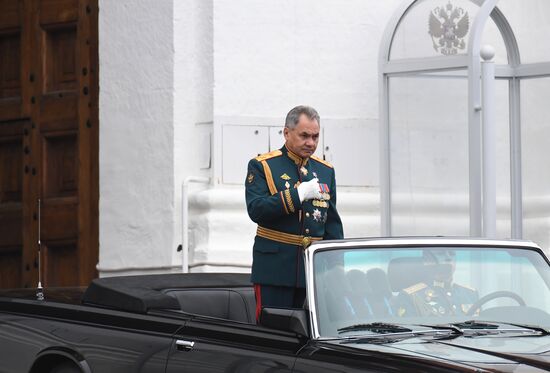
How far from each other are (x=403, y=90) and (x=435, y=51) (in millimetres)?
411

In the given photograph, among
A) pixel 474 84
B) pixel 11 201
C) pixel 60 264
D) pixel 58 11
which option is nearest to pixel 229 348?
pixel 474 84

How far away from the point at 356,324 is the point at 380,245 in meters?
0.46

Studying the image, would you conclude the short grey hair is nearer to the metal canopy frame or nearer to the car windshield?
the car windshield

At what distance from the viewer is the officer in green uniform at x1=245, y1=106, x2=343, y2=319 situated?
6258 mm

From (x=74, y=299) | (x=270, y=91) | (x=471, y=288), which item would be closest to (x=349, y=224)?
(x=270, y=91)

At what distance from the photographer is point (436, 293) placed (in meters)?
5.43

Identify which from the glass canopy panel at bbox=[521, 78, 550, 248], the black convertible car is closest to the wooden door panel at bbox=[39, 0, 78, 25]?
the glass canopy panel at bbox=[521, 78, 550, 248]

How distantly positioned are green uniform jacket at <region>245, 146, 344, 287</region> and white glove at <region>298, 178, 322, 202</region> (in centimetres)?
3

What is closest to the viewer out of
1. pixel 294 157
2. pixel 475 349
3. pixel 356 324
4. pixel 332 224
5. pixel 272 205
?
pixel 475 349

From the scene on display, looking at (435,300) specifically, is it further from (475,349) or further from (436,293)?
(475,349)

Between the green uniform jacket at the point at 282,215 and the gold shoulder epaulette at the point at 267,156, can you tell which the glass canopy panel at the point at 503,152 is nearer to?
the green uniform jacket at the point at 282,215

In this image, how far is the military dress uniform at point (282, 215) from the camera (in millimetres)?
6246

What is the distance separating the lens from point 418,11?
30.6ft

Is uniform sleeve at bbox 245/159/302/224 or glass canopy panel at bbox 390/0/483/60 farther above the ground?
glass canopy panel at bbox 390/0/483/60
